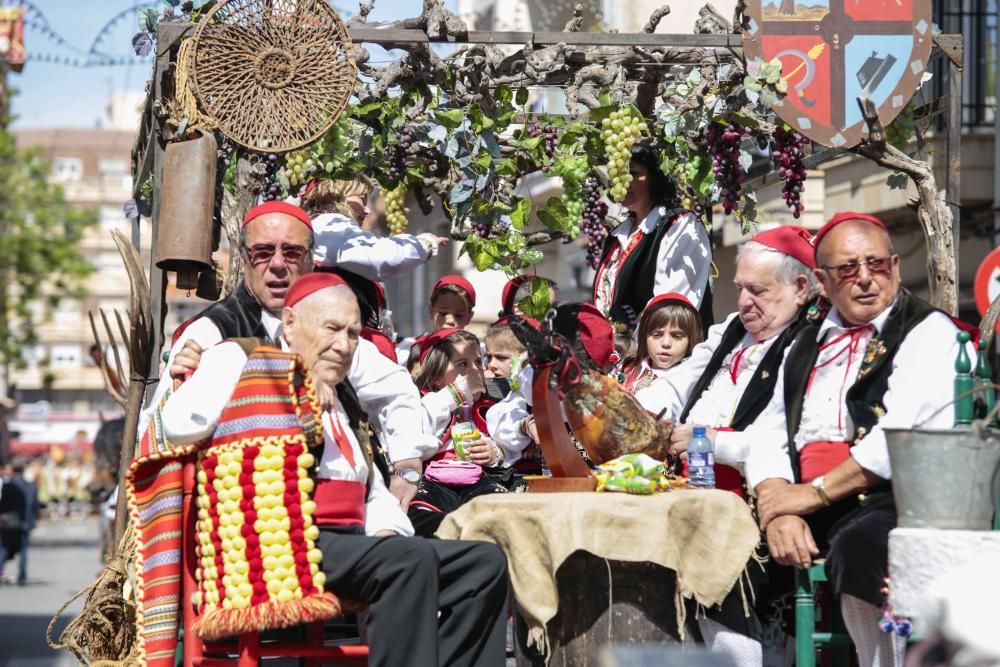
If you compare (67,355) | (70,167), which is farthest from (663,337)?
(70,167)

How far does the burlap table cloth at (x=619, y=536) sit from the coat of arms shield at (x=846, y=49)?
2277mm

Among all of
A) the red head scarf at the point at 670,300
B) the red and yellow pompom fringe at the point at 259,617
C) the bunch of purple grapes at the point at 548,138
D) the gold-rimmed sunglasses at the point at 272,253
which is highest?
the bunch of purple grapes at the point at 548,138

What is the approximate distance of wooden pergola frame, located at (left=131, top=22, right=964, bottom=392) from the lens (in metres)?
6.77

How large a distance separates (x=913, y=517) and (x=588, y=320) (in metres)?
2.26

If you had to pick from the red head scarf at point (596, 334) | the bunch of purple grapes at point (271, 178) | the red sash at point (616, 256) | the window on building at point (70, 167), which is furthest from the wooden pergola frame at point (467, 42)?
the window on building at point (70, 167)

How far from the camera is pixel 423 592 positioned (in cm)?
517

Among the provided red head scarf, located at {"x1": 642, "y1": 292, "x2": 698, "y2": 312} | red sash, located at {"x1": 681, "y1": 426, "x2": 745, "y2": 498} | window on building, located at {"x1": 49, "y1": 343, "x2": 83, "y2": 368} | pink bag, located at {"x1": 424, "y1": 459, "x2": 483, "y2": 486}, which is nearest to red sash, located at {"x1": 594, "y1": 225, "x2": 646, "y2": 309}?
red head scarf, located at {"x1": 642, "y1": 292, "x2": 698, "y2": 312}

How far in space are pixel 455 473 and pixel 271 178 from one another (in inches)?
70.2

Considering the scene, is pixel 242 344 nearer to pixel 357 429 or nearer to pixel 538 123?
pixel 357 429

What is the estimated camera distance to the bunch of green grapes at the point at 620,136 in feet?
24.5

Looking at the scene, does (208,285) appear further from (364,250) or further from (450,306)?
(450,306)

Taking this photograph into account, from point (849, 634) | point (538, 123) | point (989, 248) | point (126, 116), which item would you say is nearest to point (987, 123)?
point (989, 248)

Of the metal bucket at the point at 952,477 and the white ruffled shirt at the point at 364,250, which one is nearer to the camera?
the metal bucket at the point at 952,477

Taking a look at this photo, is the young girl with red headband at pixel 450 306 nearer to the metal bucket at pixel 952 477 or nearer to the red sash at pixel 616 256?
the red sash at pixel 616 256
